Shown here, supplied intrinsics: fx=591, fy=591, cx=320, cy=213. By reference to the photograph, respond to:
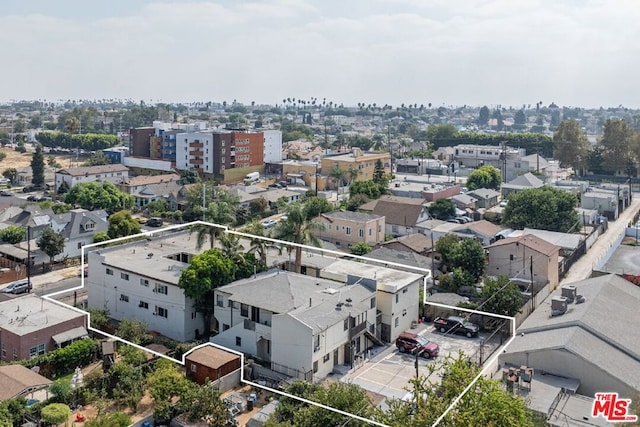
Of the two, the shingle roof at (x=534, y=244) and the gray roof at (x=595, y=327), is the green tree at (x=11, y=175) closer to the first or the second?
the shingle roof at (x=534, y=244)

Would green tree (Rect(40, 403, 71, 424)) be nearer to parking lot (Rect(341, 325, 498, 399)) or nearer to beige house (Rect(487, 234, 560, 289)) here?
parking lot (Rect(341, 325, 498, 399))

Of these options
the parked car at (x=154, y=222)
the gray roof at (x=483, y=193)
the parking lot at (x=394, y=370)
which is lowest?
the parked car at (x=154, y=222)

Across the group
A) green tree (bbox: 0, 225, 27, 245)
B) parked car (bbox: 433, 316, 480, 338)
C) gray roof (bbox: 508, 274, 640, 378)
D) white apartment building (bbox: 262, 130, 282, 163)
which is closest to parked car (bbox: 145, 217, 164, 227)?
green tree (bbox: 0, 225, 27, 245)

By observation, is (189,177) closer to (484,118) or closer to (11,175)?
(11,175)

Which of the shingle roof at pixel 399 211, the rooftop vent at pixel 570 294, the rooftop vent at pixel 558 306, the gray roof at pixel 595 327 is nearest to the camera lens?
the gray roof at pixel 595 327

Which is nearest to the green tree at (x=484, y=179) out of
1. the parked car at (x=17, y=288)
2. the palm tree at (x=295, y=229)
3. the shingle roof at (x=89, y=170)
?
the shingle roof at (x=89, y=170)

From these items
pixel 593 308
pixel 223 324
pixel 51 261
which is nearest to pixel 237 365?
pixel 223 324

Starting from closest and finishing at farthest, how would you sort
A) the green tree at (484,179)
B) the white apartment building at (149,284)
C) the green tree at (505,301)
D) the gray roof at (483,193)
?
the white apartment building at (149,284) → the green tree at (505,301) → the gray roof at (483,193) → the green tree at (484,179)
